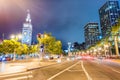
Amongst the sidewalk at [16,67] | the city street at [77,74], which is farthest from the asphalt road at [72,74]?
the sidewalk at [16,67]

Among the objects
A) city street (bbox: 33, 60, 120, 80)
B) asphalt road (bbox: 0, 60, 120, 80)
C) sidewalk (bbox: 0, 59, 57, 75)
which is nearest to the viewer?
asphalt road (bbox: 0, 60, 120, 80)

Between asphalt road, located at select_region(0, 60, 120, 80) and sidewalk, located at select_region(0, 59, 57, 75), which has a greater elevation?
sidewalk, located at select_region(0, 59, 57, 75)

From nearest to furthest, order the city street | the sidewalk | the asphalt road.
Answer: the asphalt road < the city street < the sidewalk

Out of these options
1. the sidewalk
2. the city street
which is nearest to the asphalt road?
the city street

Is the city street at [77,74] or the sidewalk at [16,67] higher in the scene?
the sidewalk at [16,67]

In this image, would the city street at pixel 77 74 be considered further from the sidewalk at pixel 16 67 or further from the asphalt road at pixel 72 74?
the sidewalk at pixel 16 67

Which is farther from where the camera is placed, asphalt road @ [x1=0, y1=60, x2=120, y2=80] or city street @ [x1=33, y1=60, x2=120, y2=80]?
city street @ [x1=33, y1=60, x2=120, y2=80]

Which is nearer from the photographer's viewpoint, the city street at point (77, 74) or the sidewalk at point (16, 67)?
the city street at point (77, 74)

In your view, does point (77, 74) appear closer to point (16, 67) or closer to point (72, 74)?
point (72, 74)

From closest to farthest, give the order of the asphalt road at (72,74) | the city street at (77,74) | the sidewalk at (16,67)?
the asphalt road at (72,74) < the city street at (77,74) < the sidewalk at (16,67)

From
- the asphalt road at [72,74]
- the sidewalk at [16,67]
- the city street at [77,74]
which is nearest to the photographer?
the asphalt road at [72,74]

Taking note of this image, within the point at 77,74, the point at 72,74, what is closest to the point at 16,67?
the point at 72,74

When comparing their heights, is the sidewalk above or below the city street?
above

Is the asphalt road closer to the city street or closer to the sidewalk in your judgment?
the city street
